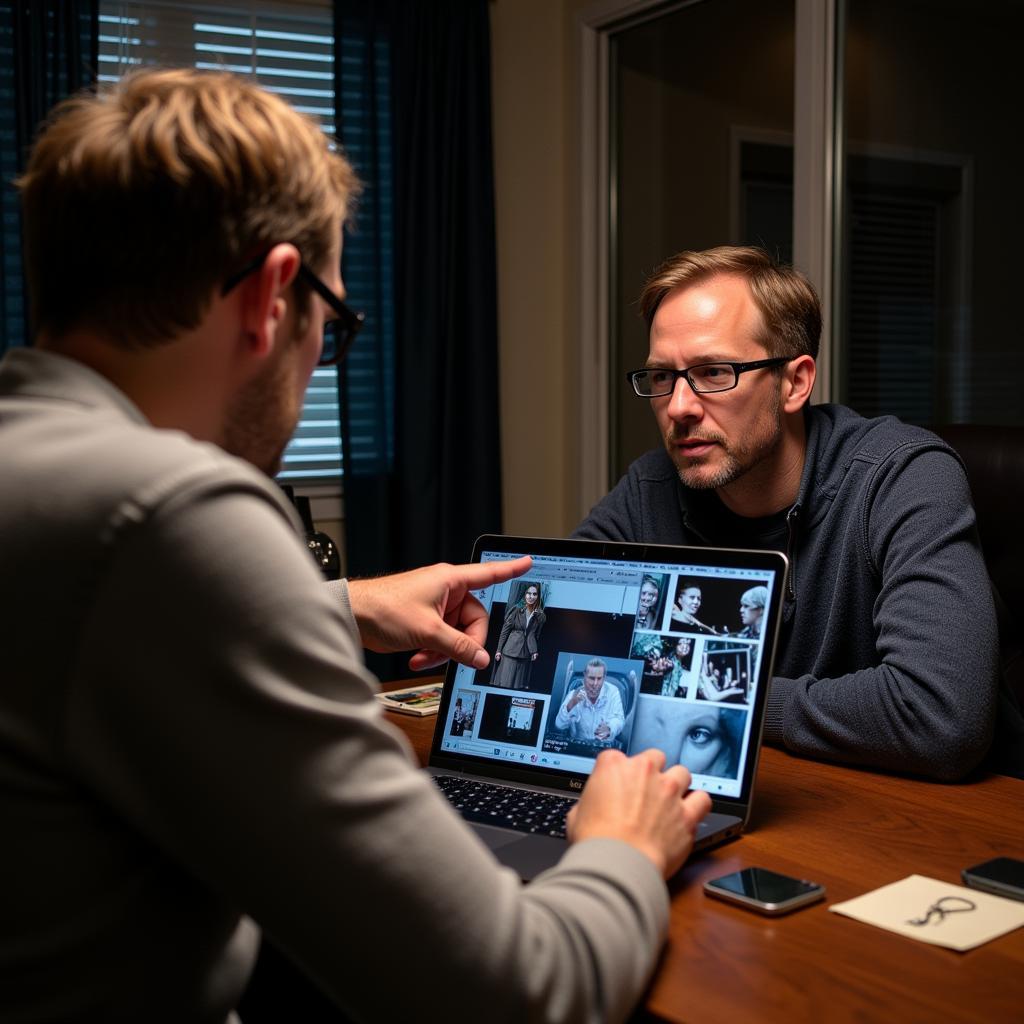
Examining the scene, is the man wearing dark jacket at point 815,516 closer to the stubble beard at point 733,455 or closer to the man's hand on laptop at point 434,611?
the stubble beard at point 733,455

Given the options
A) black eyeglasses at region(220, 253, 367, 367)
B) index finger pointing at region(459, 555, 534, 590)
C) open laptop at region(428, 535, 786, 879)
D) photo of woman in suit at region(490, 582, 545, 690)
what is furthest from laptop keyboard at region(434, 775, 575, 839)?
black eyeglasses at region(220, 253, 367, 367)

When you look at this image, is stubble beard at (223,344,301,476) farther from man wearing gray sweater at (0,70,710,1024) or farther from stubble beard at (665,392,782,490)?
stubble beard at (665,392,782,490)

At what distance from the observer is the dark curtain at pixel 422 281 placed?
3.54 metres

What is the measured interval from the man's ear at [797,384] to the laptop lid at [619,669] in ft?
2.27

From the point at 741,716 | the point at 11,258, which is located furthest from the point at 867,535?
the point at 11,258

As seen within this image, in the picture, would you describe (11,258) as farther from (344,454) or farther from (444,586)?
(444,586)

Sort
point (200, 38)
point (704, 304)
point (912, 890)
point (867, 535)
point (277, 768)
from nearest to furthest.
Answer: point (277, 768), point (912, 890), point (867, 535), point (704, 304), point (200, 38)

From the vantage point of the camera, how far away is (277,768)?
2.10ft

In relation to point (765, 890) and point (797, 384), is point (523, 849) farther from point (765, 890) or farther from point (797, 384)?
point (797, 384)

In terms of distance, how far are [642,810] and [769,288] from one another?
1.16 metres

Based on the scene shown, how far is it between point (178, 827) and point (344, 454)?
2968 mm

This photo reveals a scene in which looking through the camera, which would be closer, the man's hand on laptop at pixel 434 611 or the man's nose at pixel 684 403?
the man's hand on laptop at pixel 434 611

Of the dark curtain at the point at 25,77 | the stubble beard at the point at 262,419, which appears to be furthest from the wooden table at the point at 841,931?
the dark curtain at the point at 25,77

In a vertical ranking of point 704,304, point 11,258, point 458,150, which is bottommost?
point 704,304
